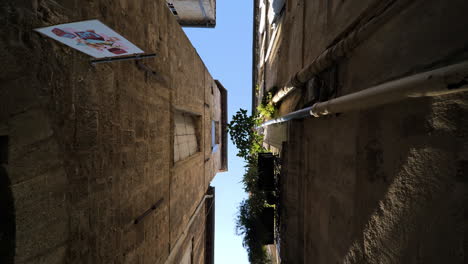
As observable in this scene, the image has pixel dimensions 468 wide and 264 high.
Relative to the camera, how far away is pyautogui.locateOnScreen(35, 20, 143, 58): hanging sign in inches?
61.5

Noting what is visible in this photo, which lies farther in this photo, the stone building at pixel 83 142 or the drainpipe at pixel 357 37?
the drainpipe at pixel 357 37

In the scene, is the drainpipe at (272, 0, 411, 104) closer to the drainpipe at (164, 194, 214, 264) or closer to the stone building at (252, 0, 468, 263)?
the stone building at (252, 0, 468, 263)

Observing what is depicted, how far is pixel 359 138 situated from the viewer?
2125mm

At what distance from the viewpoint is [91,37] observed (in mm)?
1747

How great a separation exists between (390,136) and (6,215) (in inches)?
123

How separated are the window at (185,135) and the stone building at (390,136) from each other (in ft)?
12.0

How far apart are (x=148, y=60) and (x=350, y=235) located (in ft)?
13.0

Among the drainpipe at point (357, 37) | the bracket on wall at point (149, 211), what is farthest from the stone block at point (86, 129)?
the drainpipe at point (357, 37)

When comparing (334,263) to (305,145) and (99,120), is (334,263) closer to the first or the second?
(305,145)

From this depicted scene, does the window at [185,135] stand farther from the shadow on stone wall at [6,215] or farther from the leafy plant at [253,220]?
the shadow on stone wall at [6,215]

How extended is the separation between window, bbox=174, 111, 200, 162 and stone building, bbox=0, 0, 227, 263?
122 cm

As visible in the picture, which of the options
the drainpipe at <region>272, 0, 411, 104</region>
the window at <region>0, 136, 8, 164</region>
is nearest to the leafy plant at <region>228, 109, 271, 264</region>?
the drainpipe at <region>272, 0, 411, 104</region>

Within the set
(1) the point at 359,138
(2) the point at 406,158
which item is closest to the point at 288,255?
(1) the point at 359,138

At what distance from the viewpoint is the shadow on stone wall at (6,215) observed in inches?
55.8
